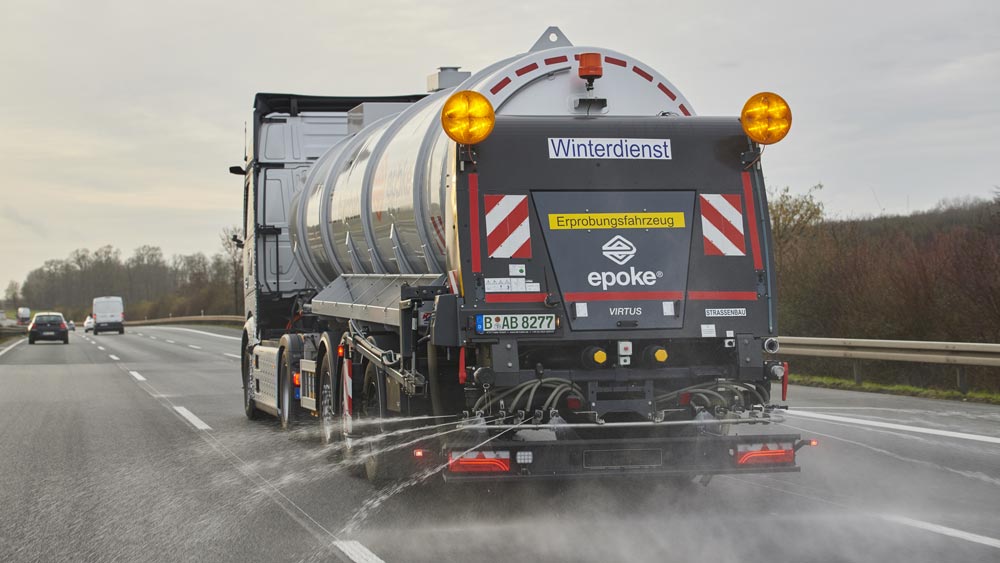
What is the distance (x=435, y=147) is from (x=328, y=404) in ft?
9.96

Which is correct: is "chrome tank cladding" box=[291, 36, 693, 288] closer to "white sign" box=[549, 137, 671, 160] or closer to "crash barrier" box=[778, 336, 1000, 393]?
"white sign" box=[549, 137, 671, 160]

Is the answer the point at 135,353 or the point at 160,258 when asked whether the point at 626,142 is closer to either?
the point at 135,353

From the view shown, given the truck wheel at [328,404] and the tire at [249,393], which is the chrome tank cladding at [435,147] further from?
the tire at [249,393]

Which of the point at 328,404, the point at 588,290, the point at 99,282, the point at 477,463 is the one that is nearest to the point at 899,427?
the point at 588,290

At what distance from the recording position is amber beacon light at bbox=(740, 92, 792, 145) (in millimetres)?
7250

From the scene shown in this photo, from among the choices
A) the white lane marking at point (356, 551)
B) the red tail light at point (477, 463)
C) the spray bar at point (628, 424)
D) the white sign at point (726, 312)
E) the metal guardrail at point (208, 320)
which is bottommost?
the white lane marking at point (356, 551)

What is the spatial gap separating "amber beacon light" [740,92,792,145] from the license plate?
5.77ft

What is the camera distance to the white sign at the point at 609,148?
287 inches

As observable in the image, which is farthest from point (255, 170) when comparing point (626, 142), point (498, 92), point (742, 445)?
point (742, 445)

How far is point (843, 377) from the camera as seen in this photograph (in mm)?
18281

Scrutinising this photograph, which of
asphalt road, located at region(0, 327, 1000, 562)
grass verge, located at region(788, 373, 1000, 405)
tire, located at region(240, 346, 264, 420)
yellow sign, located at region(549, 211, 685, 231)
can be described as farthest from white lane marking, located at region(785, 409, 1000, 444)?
tire, located at region(240, 346, 264, 420)

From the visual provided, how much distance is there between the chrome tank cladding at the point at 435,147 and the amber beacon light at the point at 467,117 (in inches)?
12.7

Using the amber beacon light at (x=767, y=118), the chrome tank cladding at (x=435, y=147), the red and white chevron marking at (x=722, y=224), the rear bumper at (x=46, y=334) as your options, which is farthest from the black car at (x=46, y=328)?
the amber beacon light at (x=767, y=118)

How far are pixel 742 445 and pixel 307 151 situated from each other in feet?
28.0
